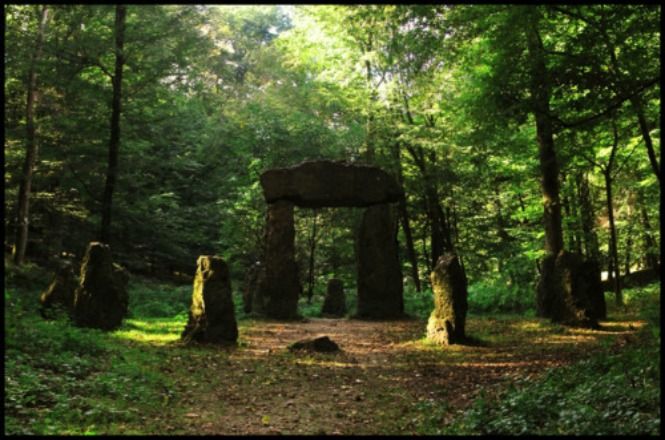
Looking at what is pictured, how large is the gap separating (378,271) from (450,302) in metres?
5.80

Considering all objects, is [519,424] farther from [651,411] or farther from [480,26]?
[480,26]

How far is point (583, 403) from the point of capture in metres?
5.00

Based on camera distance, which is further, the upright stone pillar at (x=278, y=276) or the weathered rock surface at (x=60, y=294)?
the upright stone pillar at (x=278, y=276)

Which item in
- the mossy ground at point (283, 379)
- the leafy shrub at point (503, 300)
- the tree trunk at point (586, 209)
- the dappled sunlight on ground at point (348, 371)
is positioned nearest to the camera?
the mossy ground at point (283, 379)

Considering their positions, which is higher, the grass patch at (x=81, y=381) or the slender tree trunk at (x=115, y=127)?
the slender tree trunk at (x=115, y=127)

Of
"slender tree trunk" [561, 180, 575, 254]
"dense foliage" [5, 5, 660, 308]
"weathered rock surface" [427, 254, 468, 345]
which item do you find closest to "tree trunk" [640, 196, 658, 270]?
"dense foliage" [5, 5, 660, 308]

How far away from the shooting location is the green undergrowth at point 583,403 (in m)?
4.31

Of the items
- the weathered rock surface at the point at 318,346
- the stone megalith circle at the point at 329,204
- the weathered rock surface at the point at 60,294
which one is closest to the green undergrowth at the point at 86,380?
the weathered rock surface at the point at 60,294

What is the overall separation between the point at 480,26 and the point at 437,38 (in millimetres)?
710

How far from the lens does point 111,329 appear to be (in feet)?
38.7

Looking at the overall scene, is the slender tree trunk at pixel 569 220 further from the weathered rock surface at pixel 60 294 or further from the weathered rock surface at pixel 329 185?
the weathered rock surface at pixel 60 294

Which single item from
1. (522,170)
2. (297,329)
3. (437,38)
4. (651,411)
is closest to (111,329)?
(297,329)

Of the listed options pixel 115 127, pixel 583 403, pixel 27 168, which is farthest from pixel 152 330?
pixel 583 403

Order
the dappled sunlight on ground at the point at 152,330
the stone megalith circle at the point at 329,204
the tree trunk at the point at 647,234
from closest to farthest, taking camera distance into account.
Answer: the dappled sunlight on ground at the point at 152,330, the stone megalith circle at the point at 329,204, the tree trunk at the point at 647,234
